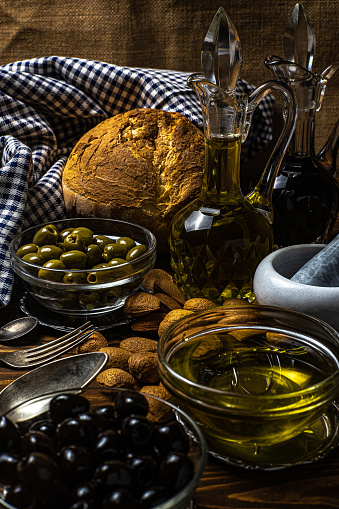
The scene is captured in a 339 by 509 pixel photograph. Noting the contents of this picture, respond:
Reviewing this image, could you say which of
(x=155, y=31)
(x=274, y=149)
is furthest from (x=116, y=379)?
(x=155, y=31)

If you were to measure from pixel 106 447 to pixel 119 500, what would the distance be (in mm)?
50

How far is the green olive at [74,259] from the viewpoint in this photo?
769mm

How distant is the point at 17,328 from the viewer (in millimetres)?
717

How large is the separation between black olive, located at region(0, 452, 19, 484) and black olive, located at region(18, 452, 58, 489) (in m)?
0.01

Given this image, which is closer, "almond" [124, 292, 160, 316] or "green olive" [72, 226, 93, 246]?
"almond" [124, 292, 160, 316]

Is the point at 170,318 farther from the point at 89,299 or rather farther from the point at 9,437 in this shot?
the point at 9,437

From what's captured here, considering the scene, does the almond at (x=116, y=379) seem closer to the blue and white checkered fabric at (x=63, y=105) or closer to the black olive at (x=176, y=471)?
the black olive at (x=176, y=471)

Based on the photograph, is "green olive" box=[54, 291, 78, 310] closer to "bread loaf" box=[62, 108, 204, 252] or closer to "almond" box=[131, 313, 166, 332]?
"almond" box=[131, 313, 166, 332]

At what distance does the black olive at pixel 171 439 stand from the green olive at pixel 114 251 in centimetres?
40

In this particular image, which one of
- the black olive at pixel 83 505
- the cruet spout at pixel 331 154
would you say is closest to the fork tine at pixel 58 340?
the black olive at pixel 83 505

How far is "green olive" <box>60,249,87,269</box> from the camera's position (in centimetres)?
77

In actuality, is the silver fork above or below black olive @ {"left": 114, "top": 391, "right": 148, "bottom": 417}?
below

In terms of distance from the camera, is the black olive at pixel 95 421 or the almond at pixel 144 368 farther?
the almond at pixel 144 368

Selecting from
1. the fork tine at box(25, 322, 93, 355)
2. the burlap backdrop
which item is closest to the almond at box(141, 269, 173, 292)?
the fork tine at box(25, 322, 93, 355)
